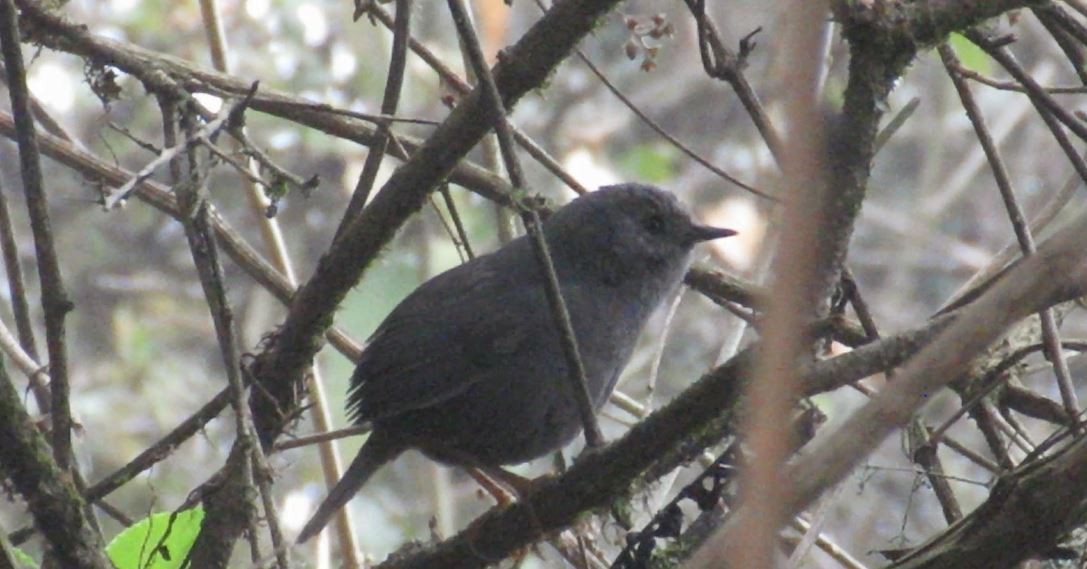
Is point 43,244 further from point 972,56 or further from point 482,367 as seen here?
point 972,56

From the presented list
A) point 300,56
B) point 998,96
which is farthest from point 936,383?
point 998,96

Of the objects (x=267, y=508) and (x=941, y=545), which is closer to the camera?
(x=941, y=545)

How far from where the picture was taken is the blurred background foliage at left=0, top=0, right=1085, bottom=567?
8117 mm

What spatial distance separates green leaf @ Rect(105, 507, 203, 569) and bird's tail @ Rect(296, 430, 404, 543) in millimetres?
709

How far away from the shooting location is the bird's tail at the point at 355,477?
3.75m

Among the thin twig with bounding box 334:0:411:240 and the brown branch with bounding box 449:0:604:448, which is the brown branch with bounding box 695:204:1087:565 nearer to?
the brown branch with bounding box 449:0:604:448

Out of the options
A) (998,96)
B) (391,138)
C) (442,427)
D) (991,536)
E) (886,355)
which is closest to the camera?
(991,536)

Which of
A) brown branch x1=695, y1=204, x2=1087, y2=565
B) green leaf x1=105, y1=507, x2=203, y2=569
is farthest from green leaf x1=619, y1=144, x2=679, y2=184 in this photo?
brown branch x1=695, y1=204, x2=1087, y2=565

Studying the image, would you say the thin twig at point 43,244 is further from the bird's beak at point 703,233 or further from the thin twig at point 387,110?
the bird's beak at point 703,233

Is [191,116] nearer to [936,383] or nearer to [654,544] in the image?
[654,544]

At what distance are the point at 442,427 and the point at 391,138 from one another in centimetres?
85

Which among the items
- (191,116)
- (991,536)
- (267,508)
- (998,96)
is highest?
(998,96)

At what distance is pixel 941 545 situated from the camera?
6.07 feet

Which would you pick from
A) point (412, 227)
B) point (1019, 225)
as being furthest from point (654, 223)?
point (412, 227)
